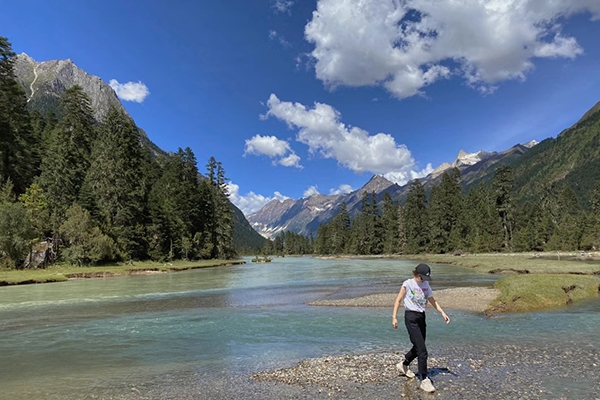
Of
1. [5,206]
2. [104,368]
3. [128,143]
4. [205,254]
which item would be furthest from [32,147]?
[104,368]

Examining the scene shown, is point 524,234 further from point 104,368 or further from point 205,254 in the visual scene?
point 104,368

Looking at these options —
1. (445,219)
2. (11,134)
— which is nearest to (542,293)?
(11,134)

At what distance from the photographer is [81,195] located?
7081 cm

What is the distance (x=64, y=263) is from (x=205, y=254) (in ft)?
146

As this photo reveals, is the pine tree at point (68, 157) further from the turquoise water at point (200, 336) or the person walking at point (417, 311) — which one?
the person walking at point (417, 311)

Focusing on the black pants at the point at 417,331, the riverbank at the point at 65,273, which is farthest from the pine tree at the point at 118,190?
the black pants at the point at 417,331

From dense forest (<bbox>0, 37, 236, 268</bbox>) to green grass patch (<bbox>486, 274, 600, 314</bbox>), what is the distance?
61.3 m

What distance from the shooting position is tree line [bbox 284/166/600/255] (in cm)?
9375

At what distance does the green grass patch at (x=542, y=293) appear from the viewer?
21.8m

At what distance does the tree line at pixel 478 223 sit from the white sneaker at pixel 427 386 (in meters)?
99.0

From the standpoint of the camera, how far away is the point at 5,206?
5338cm

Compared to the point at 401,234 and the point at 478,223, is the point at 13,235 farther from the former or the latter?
the point at 401,234

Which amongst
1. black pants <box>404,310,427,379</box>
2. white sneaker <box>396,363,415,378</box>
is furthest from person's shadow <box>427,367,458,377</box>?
black pants <box>404,310,427,379</box>

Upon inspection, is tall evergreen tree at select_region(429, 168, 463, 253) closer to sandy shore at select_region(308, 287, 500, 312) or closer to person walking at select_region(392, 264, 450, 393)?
sandy shore at select_region(308, 287, 500, 312)
